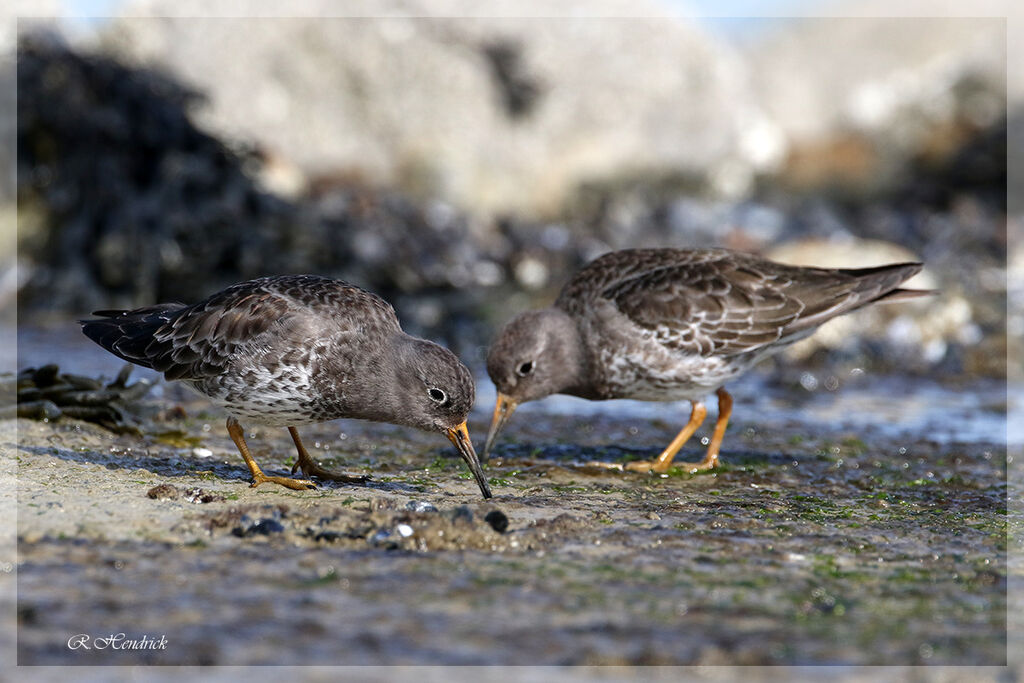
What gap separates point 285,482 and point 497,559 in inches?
70.6

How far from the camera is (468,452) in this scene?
5.99m

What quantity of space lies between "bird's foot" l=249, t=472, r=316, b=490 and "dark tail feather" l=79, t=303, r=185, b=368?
3.74 feet

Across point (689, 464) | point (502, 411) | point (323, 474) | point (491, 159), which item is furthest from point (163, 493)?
point (491, 159)

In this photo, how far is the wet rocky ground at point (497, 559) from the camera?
354 cm

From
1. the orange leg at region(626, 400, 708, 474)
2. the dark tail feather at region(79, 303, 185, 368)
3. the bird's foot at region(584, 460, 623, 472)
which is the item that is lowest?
the bird's foot at region(584, 460, 623, 472)

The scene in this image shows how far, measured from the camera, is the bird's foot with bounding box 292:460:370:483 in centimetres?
602

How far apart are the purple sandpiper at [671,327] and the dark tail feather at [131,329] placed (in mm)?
2157

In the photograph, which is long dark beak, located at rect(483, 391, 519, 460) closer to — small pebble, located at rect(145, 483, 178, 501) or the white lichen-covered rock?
small pebble, located at rect(145, 483, 178, 501)

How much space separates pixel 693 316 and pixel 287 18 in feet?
43.7

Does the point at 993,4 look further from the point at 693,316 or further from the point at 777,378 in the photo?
the point at 693,316
